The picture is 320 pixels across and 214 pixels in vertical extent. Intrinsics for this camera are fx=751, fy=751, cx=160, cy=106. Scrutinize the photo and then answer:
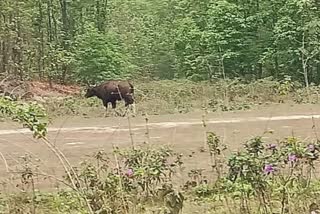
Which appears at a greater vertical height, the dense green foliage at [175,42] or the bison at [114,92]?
the dense green foliage at [175,42]

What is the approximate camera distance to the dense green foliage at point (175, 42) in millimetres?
31281

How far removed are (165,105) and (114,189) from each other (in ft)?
59.5

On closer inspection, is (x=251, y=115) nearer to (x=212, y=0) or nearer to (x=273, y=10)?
(x=273, y=10)

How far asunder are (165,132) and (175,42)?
22408 mm

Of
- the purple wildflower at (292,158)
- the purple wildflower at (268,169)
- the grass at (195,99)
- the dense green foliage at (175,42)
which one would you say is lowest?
the purple wildflower at (268,169)

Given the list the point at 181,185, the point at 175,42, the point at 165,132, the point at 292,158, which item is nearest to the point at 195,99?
the point at 165,132

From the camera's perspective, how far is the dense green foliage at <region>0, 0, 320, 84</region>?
103 ft

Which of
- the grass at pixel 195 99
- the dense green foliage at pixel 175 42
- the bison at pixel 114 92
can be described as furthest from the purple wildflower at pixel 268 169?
the dense green foliage at pixel 175 42

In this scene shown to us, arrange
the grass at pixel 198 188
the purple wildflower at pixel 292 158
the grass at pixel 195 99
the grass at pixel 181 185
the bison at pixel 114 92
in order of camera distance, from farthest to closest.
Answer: the grass at pixel 195 99 < the bison at pixel 114 92 < the purple wildflower at pixel 292 158 < the grass at pixel 198 188 < the grass at pixel 181 185

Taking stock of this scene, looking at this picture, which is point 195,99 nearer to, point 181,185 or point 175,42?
point 175,42

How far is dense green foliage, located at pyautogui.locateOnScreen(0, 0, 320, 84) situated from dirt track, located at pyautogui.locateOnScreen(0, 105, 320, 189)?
8688mm

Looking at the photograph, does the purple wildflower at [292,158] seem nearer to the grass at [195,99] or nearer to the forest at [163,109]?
the forest at [163,109]

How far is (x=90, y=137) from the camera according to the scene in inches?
593

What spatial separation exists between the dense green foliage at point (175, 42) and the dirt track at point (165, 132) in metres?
8.69
